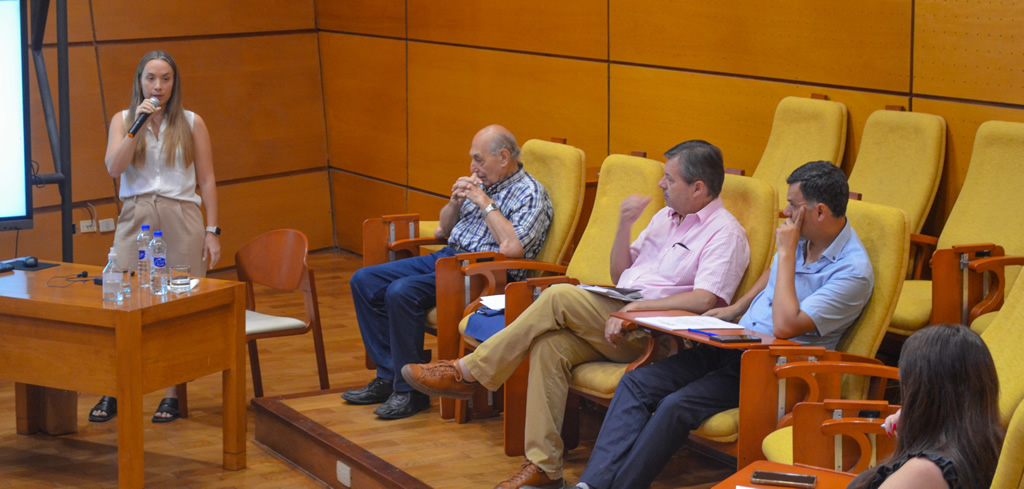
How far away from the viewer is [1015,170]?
3.59m

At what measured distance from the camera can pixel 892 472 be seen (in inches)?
75.5

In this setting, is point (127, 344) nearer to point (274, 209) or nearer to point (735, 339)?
point (735, 339)

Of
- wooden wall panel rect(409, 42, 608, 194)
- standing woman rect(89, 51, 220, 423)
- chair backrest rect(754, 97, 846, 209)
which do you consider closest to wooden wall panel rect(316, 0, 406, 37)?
wooden wall panel rect(409, 42, 608, 194)

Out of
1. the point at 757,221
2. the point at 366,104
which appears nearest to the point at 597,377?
the point at 757,221

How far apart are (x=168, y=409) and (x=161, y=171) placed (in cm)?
91

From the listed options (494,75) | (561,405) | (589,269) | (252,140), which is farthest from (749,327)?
(252,140)

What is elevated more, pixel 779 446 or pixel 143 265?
pixel 143 265

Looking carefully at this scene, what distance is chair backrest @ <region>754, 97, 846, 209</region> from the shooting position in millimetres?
4152

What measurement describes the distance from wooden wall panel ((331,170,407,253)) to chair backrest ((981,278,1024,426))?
4.41 meters

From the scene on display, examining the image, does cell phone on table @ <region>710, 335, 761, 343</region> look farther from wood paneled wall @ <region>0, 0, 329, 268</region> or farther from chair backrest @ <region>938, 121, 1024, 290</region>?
wood paneled wall @ <region>0, 0, 329, 268</region>

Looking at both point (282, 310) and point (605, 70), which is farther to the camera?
point (282, 310)

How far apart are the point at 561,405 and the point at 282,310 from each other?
2911 mm

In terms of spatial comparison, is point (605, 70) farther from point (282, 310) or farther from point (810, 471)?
point (810, 471)

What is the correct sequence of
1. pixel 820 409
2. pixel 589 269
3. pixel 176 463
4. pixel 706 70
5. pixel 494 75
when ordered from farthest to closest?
1. pixel 494 75
2. pixel 706 70
3. pixel 589 269
4. pixel 176 463
5. pixel 820 409
